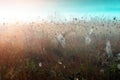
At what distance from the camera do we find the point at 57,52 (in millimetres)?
9695

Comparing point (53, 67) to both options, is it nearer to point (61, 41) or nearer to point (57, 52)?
point (57, 52)

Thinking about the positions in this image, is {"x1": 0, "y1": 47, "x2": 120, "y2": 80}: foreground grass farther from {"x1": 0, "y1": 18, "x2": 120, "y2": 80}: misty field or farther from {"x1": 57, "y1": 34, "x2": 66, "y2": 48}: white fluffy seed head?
{"x1": 57, "y1": 34, "x2": 66, "y2": 48}: white fluffy seed head

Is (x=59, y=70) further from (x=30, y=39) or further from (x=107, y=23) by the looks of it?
(x=107, y=23)

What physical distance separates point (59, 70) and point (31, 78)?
0.75 m

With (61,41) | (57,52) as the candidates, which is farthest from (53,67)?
(61,41)

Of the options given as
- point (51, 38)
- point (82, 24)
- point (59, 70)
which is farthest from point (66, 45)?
point (82, 24)

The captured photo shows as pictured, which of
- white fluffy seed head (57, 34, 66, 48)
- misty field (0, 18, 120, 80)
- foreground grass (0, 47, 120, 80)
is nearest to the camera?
foreground grass (0, 47, 120, 80)

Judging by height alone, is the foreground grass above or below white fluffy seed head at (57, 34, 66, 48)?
below

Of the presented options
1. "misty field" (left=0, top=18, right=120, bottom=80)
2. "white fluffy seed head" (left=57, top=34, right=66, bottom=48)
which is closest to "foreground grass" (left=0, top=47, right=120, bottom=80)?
"misty field" (left=0, top=18, right=120, bottom=80)

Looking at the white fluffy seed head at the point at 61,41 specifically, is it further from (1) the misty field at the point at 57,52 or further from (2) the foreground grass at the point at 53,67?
(2) the foreground grass at the point at 53,67

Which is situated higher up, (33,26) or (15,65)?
(33,26)

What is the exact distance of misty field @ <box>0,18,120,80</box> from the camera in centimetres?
862

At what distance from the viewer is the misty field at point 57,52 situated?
862 centimetres

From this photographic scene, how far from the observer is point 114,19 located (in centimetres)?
1232
